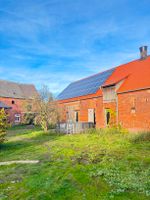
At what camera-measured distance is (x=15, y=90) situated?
46312 millimetres

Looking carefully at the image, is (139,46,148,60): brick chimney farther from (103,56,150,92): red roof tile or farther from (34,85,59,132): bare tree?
(34,85,59,132): bare tree

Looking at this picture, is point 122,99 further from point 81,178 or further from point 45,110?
point 81,178

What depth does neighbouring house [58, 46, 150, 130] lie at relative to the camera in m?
18.1

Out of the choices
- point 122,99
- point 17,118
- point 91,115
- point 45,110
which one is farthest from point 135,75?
point 17,118

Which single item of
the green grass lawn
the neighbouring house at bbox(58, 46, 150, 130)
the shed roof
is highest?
the shed roof

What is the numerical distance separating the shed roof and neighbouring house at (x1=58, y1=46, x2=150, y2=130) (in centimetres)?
1956

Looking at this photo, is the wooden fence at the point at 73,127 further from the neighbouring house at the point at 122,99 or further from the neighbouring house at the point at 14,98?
the neighbouring house at the point at 14,98

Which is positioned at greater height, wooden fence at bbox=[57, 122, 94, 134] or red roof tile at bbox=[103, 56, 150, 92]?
red roof tile at bbox=[103, 56, 150, 92]

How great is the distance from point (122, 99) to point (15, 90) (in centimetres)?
3127

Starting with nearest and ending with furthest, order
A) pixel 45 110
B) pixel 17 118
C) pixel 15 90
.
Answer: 1. pixel 45 110
2. pixel 17 118
3. pixel 15 90

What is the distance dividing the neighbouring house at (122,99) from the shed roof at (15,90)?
19560 millimetres

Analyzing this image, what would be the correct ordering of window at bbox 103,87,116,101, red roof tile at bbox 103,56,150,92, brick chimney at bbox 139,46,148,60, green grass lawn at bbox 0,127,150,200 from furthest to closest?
brick chimney at bbox 139,46,148,60 → window at bbox 103,87,116,101 → red roof tile at bbox 103,56,150,92 → green grass lawn at bbox 0,127,150,200

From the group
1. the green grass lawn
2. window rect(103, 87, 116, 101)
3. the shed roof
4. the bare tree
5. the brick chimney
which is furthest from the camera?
the shed roof

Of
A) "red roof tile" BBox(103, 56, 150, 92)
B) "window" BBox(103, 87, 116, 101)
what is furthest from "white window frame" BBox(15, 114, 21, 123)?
"window" BBox(103, 87, 116, 101)
